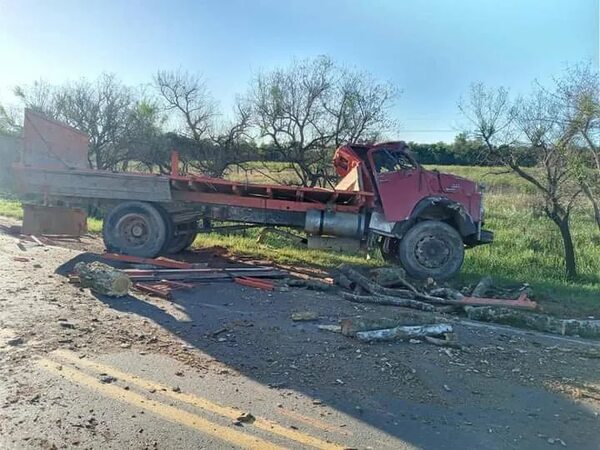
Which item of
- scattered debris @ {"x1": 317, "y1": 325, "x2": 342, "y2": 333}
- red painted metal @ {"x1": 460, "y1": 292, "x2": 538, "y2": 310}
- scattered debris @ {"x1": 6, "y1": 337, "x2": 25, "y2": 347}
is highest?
red painted metal @ {"x1": 460, "y1": 292, "x2": 538, "y2": 310}

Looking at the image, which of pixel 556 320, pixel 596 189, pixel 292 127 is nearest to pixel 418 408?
pixel 556 320

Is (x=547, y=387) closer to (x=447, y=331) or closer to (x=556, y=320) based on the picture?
(x=447, y=331)

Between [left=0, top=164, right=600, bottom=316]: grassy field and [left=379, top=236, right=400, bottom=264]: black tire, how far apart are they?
0.64 metres

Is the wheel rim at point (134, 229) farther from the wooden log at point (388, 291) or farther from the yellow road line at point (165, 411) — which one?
the yellow road line at point (165, 411)

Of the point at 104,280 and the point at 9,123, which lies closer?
the point at 104,280

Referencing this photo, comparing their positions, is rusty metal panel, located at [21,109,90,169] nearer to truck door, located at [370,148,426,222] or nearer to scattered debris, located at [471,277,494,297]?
truck door, located at [370,148,426,222]

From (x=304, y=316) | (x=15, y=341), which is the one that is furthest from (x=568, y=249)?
(x=15, y=341)

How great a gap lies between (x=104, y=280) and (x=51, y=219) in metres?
4.41

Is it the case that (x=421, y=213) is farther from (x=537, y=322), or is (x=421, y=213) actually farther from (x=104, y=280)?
(x=104, y=280)

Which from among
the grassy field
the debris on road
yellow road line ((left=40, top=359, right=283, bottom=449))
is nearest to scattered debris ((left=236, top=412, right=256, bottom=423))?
yellow road line ((left=40, top=359, right=283, bottom=449))

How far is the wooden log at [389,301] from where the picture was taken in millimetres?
6973

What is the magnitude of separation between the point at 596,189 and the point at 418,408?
9.60m

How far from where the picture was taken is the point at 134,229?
32.1ft

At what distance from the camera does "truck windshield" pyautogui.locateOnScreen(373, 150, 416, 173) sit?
962cm
